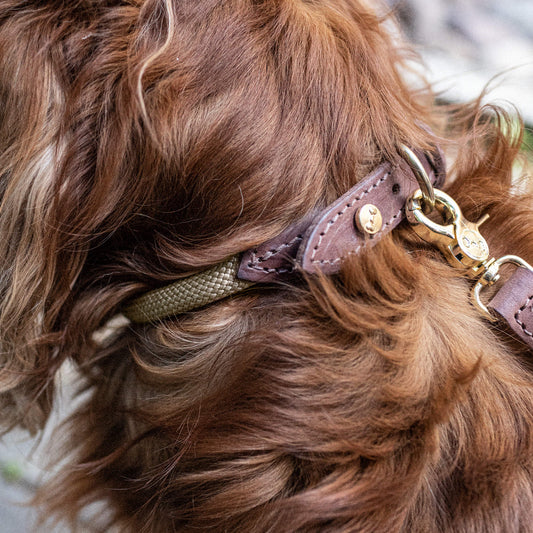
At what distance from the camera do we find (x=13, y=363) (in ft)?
3.51

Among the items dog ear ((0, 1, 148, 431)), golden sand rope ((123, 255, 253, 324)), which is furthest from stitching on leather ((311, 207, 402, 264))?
dog ear ((0, 1, 148, 431))

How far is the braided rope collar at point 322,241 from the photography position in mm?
843

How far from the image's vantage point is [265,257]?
87 cm

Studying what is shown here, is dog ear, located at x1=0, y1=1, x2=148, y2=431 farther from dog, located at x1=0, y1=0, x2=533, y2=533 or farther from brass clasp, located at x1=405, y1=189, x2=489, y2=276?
brass clasp, located at x1=405, y1=189, x2=489, y2=276

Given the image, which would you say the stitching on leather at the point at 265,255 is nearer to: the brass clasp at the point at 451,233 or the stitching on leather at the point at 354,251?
the stitching on leather at the point at 354,251

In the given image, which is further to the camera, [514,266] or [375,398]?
[514,266]

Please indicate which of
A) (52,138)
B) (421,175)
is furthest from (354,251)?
(52,138)

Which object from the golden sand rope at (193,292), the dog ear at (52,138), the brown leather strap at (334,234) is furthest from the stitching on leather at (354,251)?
the dog ear at (52,138)

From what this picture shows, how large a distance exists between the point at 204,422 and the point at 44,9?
0.68 m

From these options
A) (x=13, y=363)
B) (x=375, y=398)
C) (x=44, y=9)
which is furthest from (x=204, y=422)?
(x=44, y=9)

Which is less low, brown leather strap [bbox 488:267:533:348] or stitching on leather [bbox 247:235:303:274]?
stitching on leather [bbox 247:235:303:274]

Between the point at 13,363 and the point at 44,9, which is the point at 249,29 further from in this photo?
the point at 13,363

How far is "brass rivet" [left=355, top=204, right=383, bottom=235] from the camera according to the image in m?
0.86

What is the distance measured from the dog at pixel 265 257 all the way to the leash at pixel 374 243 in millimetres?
11
